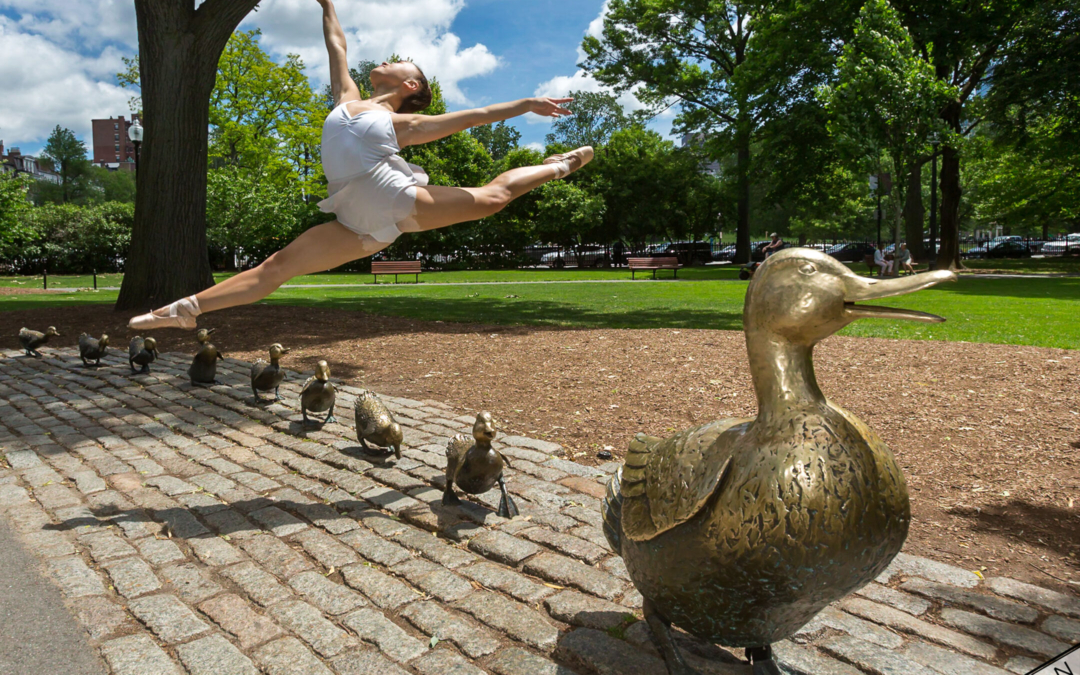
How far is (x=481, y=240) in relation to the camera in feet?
130

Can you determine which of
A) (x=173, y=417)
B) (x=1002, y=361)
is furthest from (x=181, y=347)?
(x=1002, y=361)

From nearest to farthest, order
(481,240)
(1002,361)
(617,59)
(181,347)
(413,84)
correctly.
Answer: (413,84) → (1002,361) → (181,347) → (617,59) → (481,240)

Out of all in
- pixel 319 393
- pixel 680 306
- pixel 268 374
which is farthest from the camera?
pixel 680 306

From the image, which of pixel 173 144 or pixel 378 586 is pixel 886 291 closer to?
pixel 378 586

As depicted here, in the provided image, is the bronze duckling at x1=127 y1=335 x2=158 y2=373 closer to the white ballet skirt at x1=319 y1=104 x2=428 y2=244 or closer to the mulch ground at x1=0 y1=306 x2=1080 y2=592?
the mulch ground at x1=0 y1=306 x2=1080 y2=592

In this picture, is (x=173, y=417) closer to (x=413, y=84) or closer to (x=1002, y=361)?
(x=413, y=84)

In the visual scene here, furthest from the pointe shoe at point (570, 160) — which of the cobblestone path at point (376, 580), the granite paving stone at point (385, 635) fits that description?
the granite paving stone at point (385, 635)

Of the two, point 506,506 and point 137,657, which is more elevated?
point 506,506

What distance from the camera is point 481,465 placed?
4.00 metres

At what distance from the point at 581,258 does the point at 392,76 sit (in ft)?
125

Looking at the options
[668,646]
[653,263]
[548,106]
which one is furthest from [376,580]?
[653,263]

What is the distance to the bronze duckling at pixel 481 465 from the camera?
3963 mm

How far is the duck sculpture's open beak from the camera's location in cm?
171

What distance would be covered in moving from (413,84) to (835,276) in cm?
311
